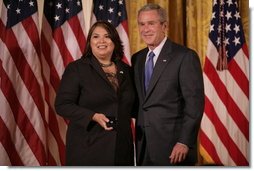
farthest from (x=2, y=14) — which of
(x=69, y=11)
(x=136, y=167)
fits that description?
(x=136, y=167)

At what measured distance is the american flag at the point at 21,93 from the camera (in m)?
2.02

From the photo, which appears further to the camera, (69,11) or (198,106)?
(69,11)

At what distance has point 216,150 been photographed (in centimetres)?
198

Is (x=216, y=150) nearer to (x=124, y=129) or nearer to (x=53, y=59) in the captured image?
(x=124, y=129)

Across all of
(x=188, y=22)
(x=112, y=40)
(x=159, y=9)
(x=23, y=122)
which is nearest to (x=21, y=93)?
(x=23, y=122)

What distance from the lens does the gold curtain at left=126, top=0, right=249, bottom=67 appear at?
6.54ft

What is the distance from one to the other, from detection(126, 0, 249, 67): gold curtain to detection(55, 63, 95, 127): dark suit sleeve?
332 millimetres

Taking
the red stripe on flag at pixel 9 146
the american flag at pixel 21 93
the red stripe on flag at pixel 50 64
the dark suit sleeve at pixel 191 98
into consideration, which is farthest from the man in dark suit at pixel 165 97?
the red stripe on flag at pixel 9 146

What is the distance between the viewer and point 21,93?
6.70 ft

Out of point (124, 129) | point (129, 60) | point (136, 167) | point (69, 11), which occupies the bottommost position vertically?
point (136, 167)

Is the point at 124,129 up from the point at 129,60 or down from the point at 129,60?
down

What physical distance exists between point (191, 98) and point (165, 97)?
125 millimetres

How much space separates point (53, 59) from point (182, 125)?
2.44ft

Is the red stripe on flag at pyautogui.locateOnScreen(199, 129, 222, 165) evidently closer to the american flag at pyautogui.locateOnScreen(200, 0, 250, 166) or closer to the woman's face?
the american flag at pyautogui.locateOnScreen(200, 0, 250, 166)
